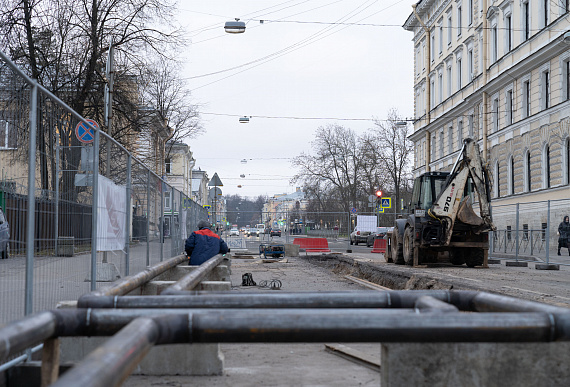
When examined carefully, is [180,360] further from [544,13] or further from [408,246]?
[544,13]

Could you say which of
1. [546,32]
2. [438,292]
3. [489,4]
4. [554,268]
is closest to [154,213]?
[438,292]

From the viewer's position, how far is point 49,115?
5.89m

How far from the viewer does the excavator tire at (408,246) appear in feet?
68.2

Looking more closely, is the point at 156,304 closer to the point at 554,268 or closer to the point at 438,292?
the point at 438,292

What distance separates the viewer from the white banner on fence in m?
7.85

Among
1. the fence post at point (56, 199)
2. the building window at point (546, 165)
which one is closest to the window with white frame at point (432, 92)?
the building window at point (546, 165)

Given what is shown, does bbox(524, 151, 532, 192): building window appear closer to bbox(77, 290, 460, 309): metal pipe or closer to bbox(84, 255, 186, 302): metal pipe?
bbox(84, 255, 186, 302): metal pipe

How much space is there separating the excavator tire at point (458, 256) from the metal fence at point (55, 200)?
524 inches

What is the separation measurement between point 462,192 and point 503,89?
66.6 ft

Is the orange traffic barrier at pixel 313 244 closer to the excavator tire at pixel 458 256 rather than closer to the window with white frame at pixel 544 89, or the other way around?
the window with white frame at pixel 544 89

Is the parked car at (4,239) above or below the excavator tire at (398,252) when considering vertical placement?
above

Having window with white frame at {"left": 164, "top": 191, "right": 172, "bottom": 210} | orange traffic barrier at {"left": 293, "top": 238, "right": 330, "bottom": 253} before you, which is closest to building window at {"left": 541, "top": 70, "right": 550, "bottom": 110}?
orange traffic barrier at {"left": 293, "top": 238, "right": 330, "bottom": 253}

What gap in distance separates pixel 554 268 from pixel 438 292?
17830 millimetres

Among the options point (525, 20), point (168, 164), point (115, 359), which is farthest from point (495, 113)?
point (115, 359)
